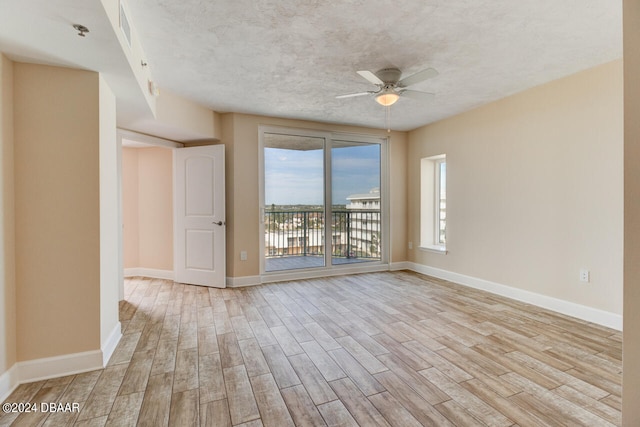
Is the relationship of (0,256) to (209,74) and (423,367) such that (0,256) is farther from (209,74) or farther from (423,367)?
(423,367)

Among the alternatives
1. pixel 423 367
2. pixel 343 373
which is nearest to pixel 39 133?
pixel 343 373

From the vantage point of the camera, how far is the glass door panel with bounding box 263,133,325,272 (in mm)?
4754

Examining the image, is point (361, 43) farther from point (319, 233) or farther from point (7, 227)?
point (319, 233)

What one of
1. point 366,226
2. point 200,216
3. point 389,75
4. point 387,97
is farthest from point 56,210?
point 366,226

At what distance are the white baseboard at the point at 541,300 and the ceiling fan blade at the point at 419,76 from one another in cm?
280

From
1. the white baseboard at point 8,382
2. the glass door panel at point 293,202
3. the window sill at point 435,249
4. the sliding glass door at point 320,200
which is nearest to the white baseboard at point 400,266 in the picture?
the sliding glass door at point 320,200

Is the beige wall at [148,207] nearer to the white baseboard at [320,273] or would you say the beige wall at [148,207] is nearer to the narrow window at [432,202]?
the white baseboard at [320,273]

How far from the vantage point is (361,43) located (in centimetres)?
243

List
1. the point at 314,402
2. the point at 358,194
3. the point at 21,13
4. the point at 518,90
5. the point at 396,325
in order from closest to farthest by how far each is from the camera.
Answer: the point at 21,13 → the point at 314,402 → the point at 396,325 → the point at 518,90 → the point at 358,194

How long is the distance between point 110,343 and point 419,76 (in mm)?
3365

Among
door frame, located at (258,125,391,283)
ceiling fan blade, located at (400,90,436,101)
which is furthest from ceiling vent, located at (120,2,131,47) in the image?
door frame, located at (258,125,391,283)

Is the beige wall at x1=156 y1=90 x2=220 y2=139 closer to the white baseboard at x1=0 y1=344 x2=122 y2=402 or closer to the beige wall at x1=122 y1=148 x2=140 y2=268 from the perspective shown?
the beige wall at x1=122 y1=148 x2=140 y2=268

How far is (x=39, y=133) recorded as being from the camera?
202 centimetres

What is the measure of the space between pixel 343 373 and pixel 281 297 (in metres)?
1.87
